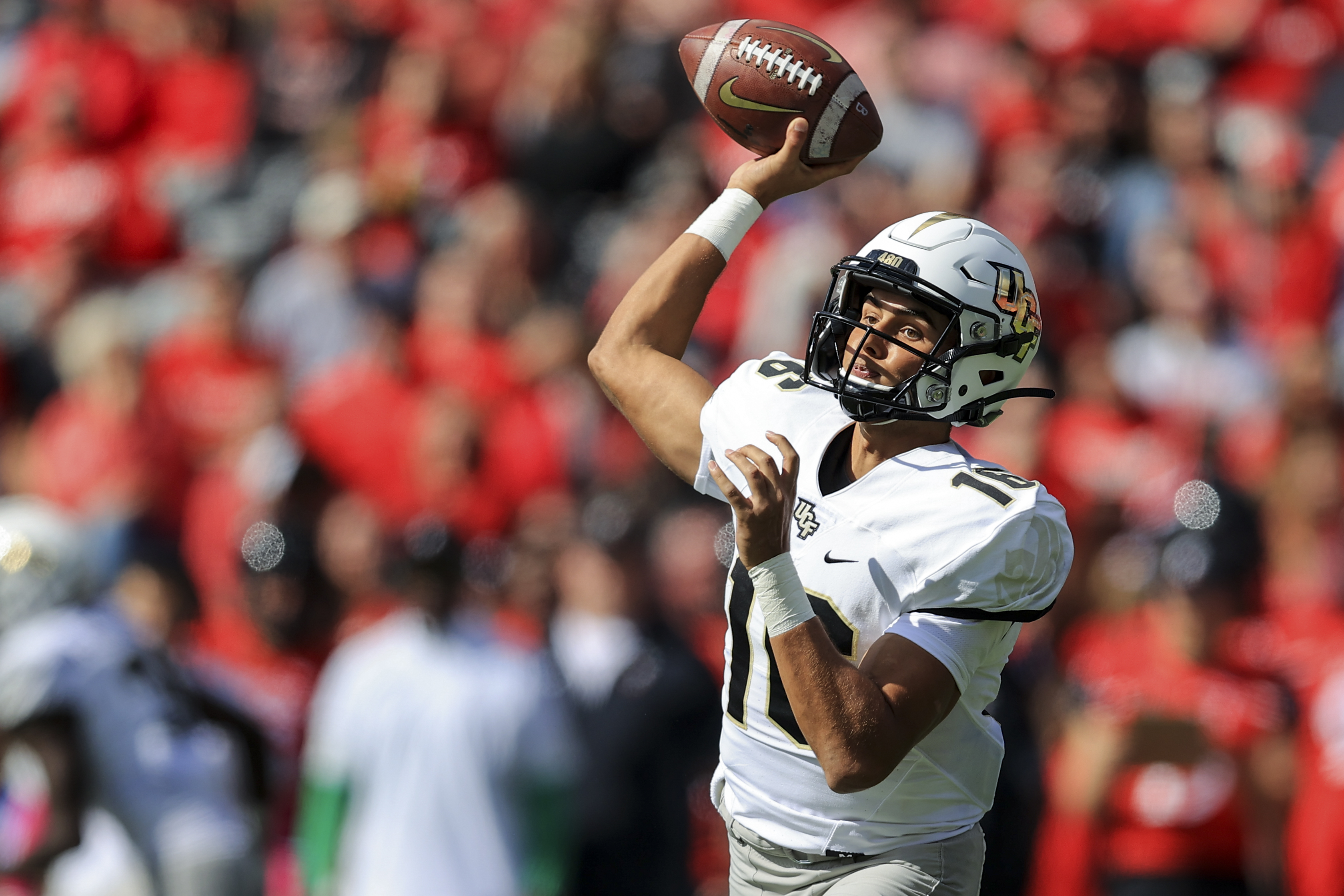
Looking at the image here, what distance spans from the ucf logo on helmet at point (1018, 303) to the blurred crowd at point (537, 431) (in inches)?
94.3

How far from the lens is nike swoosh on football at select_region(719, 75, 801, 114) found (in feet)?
10.5

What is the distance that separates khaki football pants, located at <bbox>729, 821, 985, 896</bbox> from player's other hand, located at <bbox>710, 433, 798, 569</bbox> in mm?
647

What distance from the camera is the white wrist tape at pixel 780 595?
100 inches

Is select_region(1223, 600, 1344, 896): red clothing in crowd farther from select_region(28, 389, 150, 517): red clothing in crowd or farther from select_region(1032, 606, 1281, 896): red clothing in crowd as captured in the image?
select_region(28, 389, 150, 517): red clothing in crowd

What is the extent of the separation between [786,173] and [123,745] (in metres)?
2.58

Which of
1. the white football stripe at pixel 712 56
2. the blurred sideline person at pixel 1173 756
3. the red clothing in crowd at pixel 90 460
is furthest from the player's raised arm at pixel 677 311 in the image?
the red clothing in crowd at pixel 90 460

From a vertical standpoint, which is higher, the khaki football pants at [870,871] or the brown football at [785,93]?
the brown football at [785,93]

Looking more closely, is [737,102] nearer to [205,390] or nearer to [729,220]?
[729,220]

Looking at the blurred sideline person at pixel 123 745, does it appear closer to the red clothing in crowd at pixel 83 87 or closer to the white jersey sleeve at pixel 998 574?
the white jersey sleeve at pixel 998 574

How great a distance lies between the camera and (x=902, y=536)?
9.07ft

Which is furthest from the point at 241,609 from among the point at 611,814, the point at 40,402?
the point at 40,402

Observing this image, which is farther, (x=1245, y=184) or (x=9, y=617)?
(x=1245, y=184)

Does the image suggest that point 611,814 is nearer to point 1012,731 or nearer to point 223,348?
point 1012,731

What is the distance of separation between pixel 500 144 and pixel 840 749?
22.0 ft
